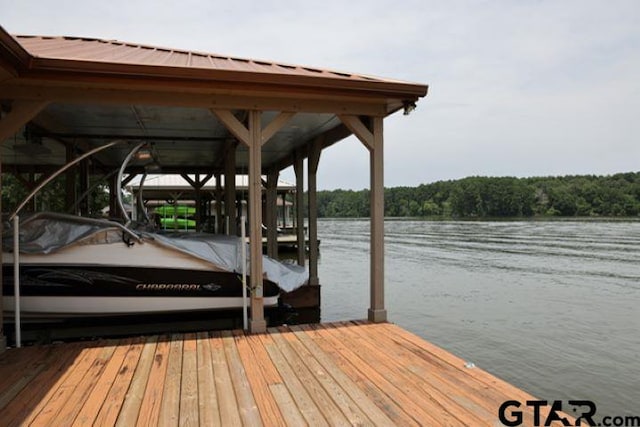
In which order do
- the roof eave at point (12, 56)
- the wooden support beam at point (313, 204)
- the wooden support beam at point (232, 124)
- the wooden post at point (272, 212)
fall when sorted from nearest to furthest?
the roof eave at point (12, 56) < the wooden support beam at point (232, 124) < the wooden support beam at point (313, 204) < the wooden post at point (272, 212)

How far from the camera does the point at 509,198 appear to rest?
6556 centimetres

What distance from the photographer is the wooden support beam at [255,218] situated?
423cm

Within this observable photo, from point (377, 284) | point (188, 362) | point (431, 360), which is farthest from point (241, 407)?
point (377, 284)

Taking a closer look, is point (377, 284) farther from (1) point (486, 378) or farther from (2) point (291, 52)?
(2) point (291, 52)

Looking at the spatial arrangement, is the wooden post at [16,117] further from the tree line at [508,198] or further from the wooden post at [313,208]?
the tree line at [508,198]

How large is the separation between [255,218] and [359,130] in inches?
52.7

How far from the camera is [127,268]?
454 centimetres

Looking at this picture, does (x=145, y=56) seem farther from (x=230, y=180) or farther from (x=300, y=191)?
(x=300, y=191)

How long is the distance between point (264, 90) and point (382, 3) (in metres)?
2.86

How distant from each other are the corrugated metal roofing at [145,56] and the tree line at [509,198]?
48.8m

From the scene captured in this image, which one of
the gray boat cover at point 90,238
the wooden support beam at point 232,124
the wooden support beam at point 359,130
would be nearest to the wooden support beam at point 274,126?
the wooden support beam at point 232,124

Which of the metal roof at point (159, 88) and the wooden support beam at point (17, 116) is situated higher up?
the metal roof at point (159, 88)

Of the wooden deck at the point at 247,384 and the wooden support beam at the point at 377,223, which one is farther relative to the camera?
the wooden support beam at the point at 377,223

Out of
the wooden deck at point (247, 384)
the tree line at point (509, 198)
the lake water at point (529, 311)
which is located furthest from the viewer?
the tree line at point (509, 198)
